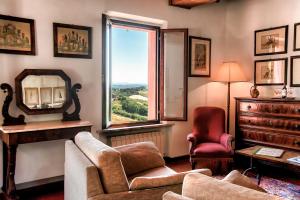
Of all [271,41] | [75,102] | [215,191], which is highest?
[271,41]

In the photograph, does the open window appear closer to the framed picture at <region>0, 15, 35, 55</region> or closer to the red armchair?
the red armchair

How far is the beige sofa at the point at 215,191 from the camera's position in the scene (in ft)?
3.40

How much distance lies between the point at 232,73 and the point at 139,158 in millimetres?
2587

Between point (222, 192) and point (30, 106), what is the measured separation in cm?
265

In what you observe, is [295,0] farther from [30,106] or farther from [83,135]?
[30,106]

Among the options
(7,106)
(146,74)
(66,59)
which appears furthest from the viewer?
(146,74)

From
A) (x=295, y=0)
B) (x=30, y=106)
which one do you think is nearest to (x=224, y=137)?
(x=295, y=0)

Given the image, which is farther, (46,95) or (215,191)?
(46,95)

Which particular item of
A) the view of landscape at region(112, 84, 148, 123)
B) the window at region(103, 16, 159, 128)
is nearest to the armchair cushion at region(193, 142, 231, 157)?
the window at region(103, 16, 159, 128)

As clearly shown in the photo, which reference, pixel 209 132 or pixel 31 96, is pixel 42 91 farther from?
pixel 209 132

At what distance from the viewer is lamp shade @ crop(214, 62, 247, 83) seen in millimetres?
4445

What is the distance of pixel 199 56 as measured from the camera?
15.4 ft

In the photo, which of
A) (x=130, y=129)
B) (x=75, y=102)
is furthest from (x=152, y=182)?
(x=130, y=129)

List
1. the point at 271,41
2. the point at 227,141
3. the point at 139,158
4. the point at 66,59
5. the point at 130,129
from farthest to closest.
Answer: the point at 271,41 < the point at 130,129 < the point at 227,141 < the point at 66,59 < the point at 139,158
